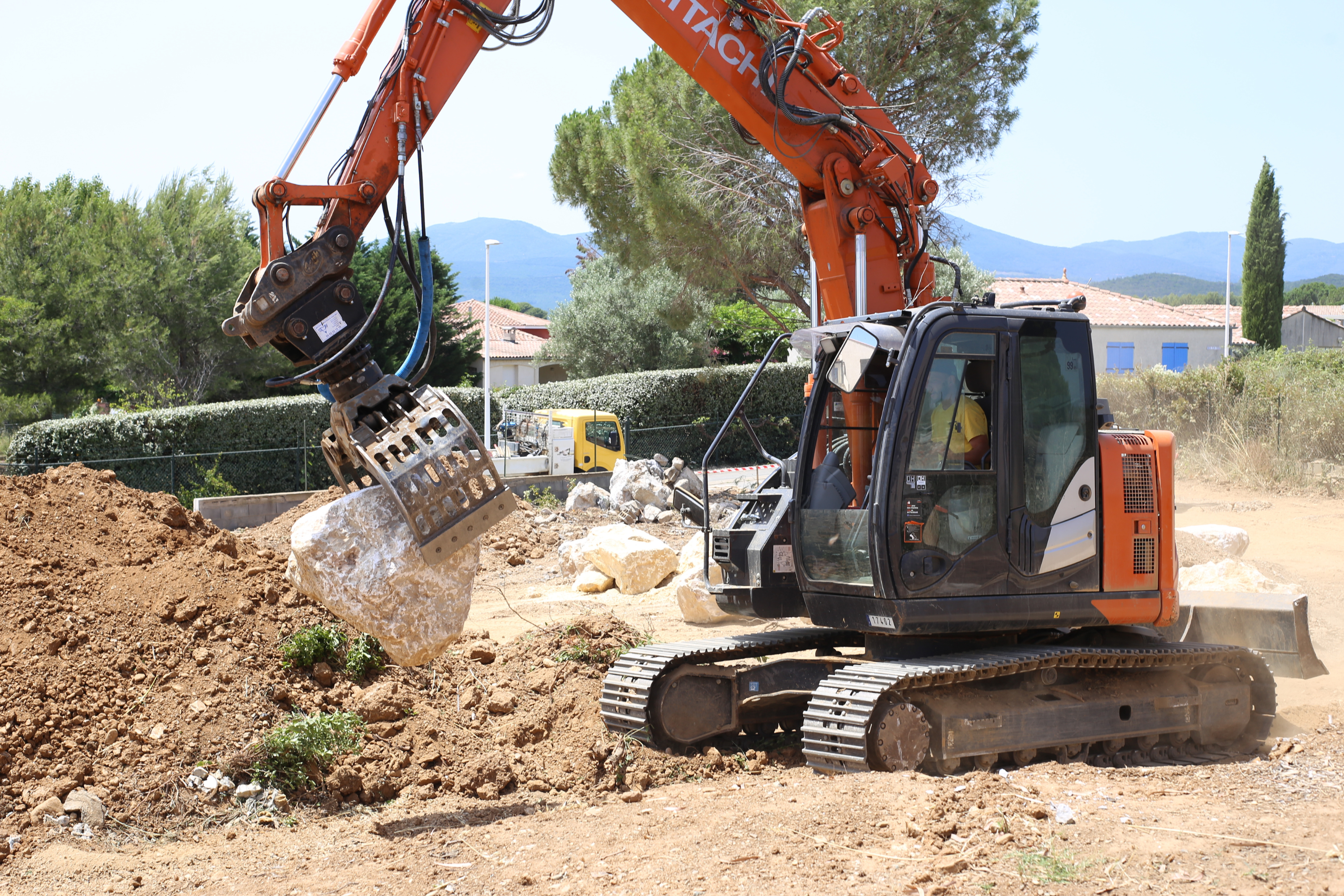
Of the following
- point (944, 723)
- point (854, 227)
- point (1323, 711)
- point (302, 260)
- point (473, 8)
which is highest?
point (473, 8)

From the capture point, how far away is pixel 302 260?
4.68 m

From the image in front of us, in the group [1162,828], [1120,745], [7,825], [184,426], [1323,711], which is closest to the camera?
[1162,828]

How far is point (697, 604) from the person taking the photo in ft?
32.7

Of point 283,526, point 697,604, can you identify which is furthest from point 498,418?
point 697,604

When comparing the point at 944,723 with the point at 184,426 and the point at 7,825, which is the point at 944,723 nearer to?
the point at 7,825

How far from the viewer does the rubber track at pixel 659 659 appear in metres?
6.02

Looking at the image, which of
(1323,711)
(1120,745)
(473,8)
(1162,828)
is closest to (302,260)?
(473,8)

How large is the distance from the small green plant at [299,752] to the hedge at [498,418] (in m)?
10.7

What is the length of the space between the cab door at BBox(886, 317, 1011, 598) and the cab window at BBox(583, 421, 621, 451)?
628 inches

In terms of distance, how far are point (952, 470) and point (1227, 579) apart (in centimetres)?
467

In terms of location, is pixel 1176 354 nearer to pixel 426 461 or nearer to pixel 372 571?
pixel 426 461

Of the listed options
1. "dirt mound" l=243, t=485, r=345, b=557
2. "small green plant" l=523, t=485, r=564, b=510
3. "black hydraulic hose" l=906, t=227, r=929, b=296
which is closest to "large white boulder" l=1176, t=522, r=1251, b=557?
"black hydraulic hose" l=906, t=227, r=929, b=296

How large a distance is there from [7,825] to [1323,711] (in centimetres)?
768

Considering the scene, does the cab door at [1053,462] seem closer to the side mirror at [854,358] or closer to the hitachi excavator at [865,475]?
the hitachi excavator at [865,475]
